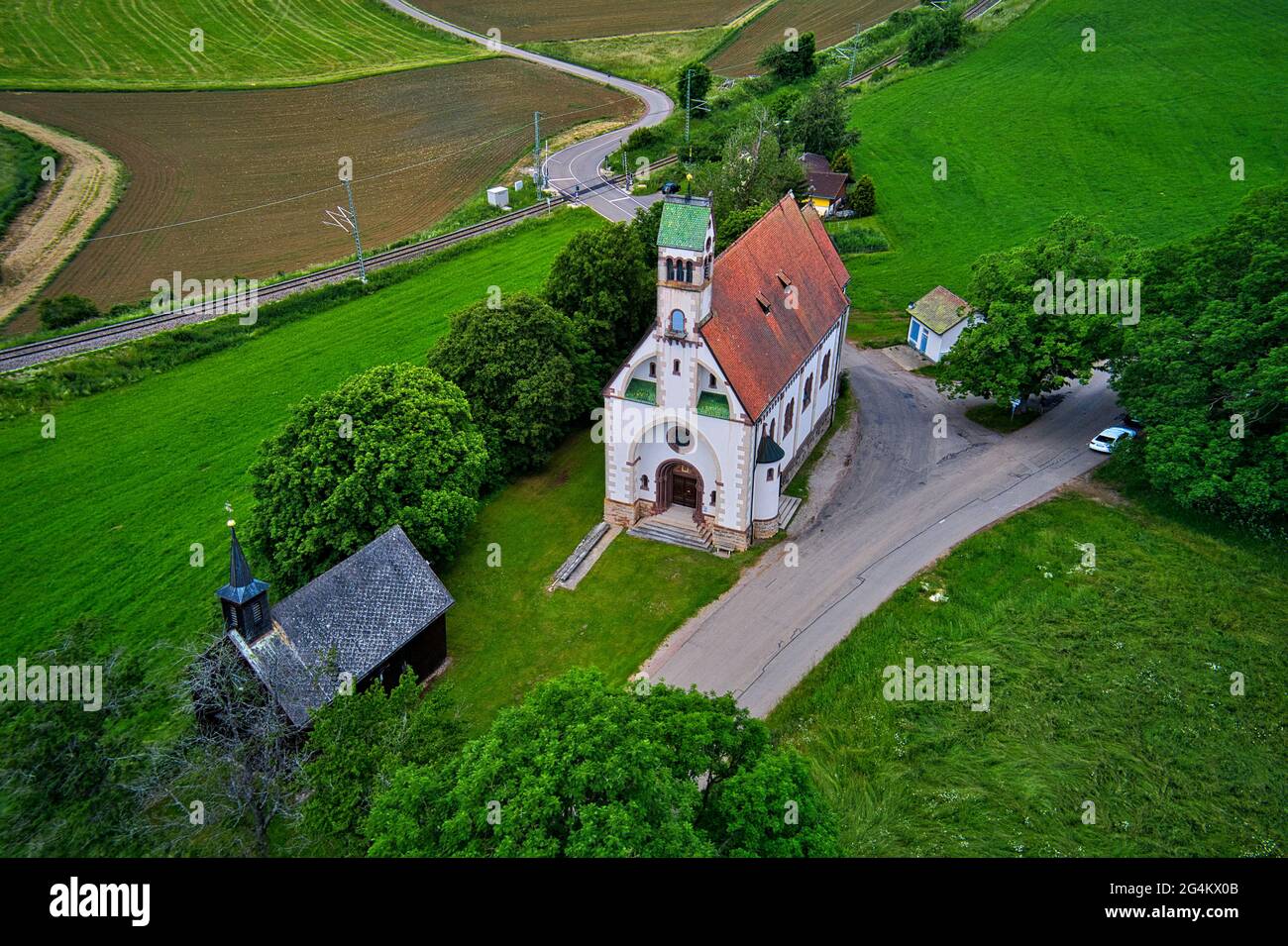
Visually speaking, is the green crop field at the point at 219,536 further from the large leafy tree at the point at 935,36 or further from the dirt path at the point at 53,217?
the large leafy tree at the point at 935,36

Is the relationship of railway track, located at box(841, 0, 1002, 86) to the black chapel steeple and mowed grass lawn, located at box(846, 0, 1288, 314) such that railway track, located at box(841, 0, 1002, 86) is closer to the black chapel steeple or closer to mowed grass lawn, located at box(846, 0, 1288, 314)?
mowed grass lawn, located at box(846, 0, 1288, 314)

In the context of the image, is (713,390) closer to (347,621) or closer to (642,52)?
(347,621)

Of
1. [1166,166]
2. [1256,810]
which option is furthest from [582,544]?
[1166,166]

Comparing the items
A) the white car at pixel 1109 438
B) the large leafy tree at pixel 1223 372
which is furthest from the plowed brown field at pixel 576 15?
the large leafy tree at pixel 1223 372

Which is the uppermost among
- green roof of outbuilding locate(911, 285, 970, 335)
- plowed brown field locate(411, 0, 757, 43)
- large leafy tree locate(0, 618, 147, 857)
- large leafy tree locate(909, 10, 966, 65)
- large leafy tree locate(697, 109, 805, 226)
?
plowed brown field locate(411, 0, 757, 43)

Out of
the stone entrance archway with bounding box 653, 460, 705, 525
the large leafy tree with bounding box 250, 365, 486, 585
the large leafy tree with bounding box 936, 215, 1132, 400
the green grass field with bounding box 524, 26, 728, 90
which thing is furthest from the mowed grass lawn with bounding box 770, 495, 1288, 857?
the green grass field with bounding box 524, 26, 728, 90
